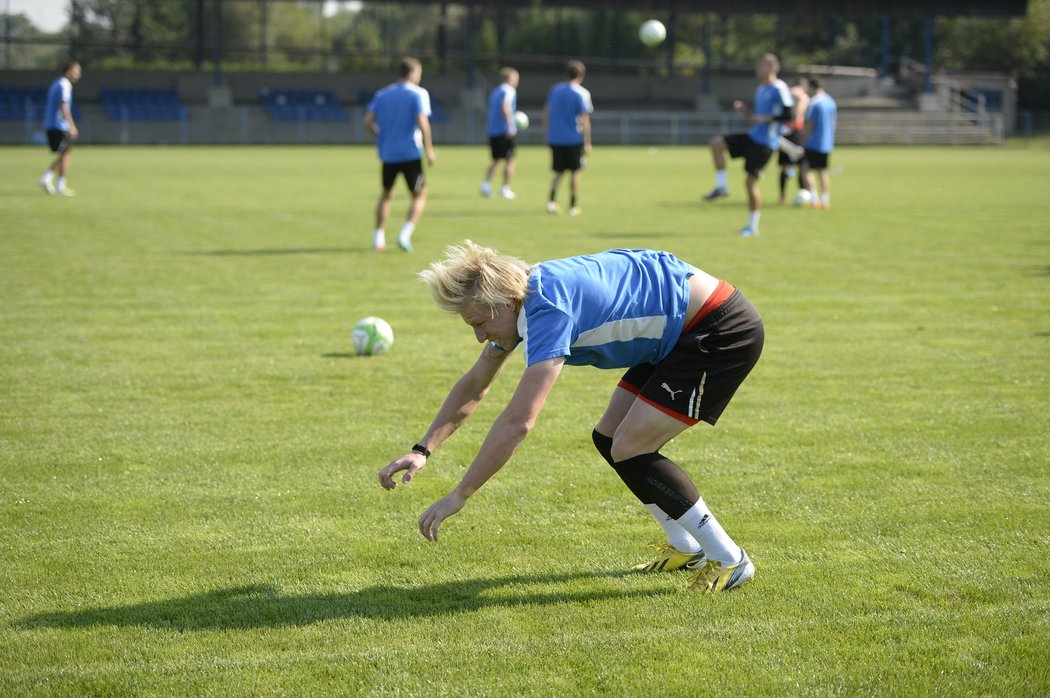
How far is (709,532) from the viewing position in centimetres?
423

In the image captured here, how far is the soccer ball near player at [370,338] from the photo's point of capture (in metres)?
8.20

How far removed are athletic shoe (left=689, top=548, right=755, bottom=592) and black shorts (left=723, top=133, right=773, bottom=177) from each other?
1171cm

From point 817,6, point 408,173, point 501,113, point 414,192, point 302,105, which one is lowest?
point 414,192

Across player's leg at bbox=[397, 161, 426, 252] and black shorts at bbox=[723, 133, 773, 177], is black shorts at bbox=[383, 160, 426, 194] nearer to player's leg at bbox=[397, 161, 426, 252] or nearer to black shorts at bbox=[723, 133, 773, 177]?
player's leg at bbox=[397, 161, 426, 252]

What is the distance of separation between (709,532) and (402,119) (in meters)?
10.5

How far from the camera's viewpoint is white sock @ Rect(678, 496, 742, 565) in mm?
4230

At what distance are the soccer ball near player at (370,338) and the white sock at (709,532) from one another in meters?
4.37

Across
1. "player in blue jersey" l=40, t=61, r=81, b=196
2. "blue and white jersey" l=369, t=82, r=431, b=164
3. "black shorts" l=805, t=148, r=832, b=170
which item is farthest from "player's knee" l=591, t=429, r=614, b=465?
"player in blue jersey" l=40, t=61, r=81, b=196

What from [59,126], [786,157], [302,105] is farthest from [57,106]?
[302,105]

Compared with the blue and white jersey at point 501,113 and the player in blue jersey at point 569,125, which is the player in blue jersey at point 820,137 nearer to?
the player in blue jersey at point 569,125

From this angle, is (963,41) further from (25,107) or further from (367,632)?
(367,632)

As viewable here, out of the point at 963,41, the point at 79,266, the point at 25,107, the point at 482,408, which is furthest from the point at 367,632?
the point at 963,41

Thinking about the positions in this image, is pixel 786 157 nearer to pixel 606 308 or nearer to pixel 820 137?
pixel 820 137

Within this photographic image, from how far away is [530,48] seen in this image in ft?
192
